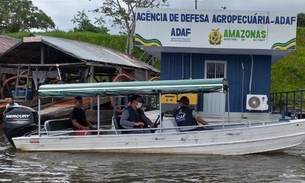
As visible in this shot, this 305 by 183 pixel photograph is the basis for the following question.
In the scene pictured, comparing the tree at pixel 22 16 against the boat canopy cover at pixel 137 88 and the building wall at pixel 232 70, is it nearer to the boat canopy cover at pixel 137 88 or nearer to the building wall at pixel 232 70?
the building wall at pixel 232 70

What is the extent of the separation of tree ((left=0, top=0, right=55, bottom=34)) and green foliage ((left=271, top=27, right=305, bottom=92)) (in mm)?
32107

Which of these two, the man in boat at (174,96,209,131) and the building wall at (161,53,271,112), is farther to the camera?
the building wall at (161,53,271,112)

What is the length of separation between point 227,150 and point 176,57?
546 cm

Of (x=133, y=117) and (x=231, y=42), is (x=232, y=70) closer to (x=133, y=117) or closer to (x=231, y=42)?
(x=231, y=42)

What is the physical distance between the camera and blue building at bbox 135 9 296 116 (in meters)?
14.8

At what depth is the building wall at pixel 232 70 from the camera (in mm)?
15750

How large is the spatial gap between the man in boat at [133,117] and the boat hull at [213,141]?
0.31 meters

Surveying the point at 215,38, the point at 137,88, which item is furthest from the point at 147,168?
the point at 215,38

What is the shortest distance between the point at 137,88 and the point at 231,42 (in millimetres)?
4822

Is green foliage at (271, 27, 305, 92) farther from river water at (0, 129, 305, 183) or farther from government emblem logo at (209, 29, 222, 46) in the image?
river water at (0, 129, 305, 183)

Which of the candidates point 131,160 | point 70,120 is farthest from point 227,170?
point 70,120

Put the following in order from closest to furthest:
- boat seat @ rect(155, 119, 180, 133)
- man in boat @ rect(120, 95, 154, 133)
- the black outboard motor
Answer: boat seat @ rect(155, 119, 180, 133) < man in boat @ rect(120, 95, 154, 133) < the black outboard motor

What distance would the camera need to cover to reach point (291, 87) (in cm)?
3188

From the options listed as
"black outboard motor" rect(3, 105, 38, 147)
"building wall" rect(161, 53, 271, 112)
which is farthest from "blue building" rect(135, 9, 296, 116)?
"black outboard motor" rect(3, 105, 38, 147)
